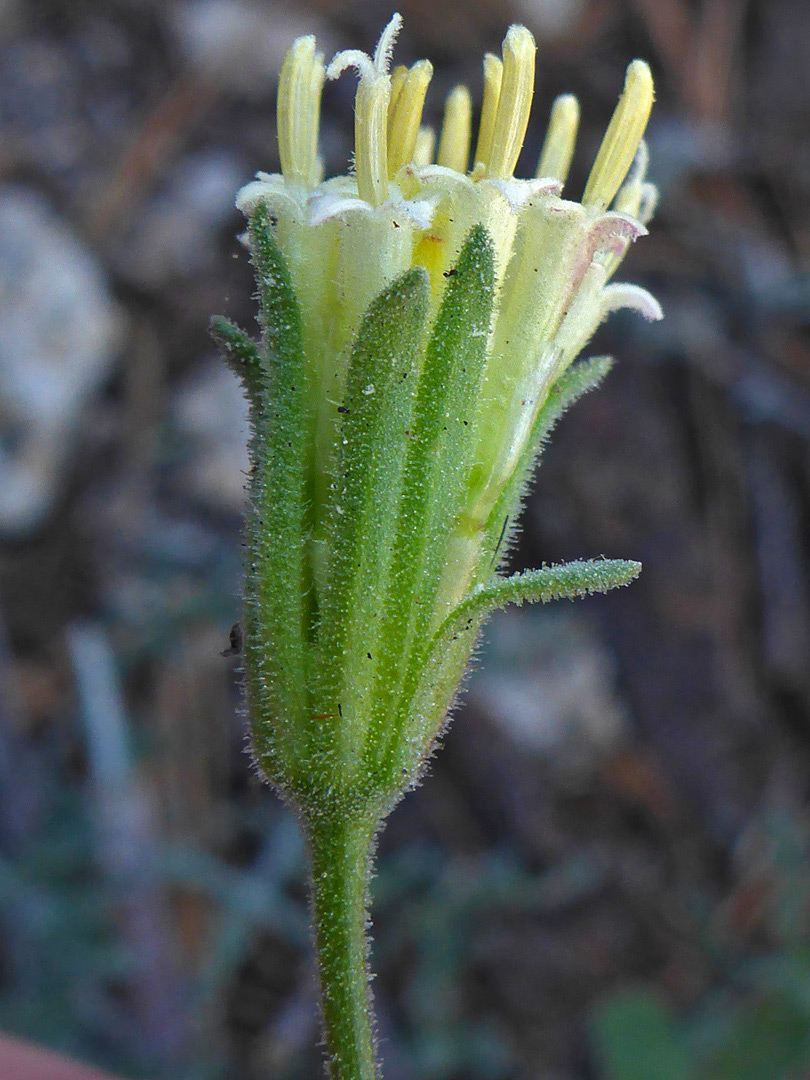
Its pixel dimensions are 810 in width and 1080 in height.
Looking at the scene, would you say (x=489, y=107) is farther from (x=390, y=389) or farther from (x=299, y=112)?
A: (x=390, y=389)

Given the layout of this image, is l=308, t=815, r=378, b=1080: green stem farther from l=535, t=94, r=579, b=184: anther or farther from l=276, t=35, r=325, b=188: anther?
l=535, t=94, r=579, b=184: anther

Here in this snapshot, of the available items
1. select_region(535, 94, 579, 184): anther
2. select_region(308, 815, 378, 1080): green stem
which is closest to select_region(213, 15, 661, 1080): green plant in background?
select_region(308, 815, 378, 1080): green stem

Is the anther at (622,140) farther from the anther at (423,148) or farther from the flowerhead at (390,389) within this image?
the anther at (423,148)

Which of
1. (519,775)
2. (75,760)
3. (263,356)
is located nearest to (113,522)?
(75,760)

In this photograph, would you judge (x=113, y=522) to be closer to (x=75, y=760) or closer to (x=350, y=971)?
(x=75, y=760)

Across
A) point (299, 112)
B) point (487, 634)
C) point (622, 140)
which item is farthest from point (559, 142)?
point (487, 634)

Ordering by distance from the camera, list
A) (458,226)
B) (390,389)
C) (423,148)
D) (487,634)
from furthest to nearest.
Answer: (487,634) → (423,148) → (458,226) → (390,389)
